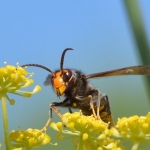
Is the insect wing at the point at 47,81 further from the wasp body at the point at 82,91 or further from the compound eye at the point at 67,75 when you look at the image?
the compound eye at the point at 67,75

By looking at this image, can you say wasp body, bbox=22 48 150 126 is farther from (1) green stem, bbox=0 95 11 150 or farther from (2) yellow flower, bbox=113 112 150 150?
(1) green stem, bbox=0 95 11 150

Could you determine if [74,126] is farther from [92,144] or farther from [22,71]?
[22,71]

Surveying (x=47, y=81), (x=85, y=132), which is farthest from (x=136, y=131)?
(x=47, y=81)

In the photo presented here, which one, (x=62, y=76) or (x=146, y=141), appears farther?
(x=62, y=76)

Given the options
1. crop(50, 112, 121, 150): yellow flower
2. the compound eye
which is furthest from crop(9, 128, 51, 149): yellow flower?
the compound eye

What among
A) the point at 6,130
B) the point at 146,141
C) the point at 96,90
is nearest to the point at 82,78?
the point at 96,90
